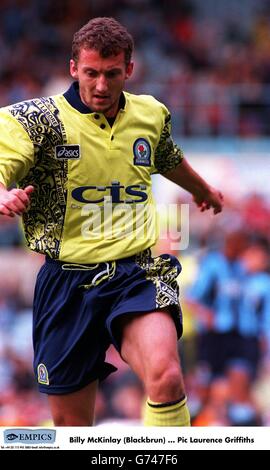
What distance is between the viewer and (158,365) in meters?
4.75

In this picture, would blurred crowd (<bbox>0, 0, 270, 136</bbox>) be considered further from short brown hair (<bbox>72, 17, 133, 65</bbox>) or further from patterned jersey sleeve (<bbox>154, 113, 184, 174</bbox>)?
short brown hair (<bbox>72, 17, 133, 65</bbox>)

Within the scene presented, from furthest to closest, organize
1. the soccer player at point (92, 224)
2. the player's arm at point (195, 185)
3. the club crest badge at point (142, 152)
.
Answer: the player's arm at point (195, 185) < the club crest badge at point (142, 152) < the soccer player at point (92, 224)

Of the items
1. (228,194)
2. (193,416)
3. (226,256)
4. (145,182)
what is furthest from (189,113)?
(145,182)

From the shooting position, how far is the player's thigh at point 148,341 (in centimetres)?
479

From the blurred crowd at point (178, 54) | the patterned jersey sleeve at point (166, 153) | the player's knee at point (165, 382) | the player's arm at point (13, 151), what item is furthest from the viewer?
the blurred crowd at point (178, 54)

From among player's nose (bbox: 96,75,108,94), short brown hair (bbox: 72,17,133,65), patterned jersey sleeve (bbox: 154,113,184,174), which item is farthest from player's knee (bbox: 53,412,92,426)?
short brown hair (bbox: 72,17,133,65)

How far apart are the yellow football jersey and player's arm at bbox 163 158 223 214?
54 centimetres

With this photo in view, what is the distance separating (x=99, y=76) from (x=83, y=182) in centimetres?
48

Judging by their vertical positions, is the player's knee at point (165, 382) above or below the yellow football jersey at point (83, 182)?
below

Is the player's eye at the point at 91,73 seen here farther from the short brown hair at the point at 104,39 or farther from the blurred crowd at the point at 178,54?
the blurred crowd at the point at 178,54

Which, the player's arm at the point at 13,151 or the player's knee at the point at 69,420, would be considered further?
the player's knee at the point at 69,420

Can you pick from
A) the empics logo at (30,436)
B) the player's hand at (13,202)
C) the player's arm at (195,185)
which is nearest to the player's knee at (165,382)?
the empics logo at (30,436)

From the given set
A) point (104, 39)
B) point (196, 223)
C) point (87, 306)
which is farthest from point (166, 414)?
point (196, 223)

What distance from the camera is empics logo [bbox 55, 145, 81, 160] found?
5.11 meters
